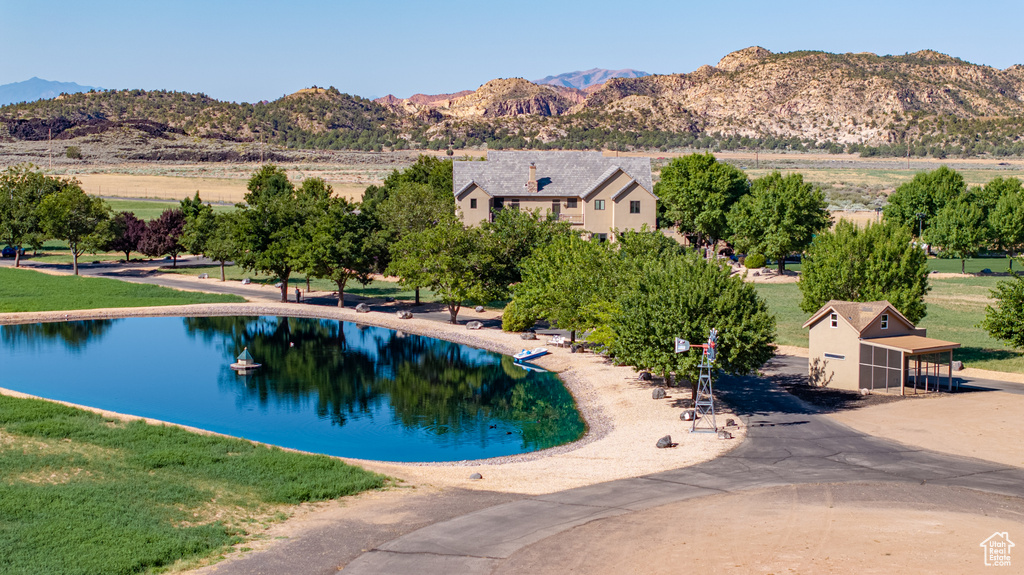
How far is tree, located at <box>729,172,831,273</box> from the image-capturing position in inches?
3632

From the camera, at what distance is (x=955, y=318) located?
70.1 metres

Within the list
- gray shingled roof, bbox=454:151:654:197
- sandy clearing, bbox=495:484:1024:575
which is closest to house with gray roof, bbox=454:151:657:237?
gray shingled roof, bbox=454:151:654:197

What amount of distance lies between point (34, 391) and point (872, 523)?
46.2 meters

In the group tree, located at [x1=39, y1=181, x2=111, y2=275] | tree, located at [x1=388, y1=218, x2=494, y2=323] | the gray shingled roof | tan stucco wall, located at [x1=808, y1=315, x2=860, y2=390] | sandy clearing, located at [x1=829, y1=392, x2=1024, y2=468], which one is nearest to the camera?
sandy clearing, located at [x1=829, y1=392, x2=1024, y2=468]

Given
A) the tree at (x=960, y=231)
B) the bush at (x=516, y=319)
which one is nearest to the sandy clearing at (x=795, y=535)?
the bush at (x=516, y=319)

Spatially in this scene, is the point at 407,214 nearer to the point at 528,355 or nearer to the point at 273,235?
the point at 273,235

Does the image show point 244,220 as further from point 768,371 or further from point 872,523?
point 872,523

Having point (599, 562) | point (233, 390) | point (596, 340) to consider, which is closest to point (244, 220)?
point (233, 390)

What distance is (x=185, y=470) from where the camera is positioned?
108 ft

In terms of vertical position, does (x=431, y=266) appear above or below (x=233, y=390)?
above

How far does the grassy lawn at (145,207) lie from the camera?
134m

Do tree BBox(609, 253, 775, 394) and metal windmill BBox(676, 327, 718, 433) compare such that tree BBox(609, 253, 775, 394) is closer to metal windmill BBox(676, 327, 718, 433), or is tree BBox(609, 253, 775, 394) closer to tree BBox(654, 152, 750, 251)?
metal windmill BBox(676, 327, 718, 433)

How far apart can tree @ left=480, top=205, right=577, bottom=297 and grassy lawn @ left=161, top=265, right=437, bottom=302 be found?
9.27 metres

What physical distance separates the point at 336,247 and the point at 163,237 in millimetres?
34662
